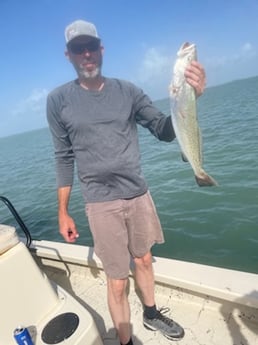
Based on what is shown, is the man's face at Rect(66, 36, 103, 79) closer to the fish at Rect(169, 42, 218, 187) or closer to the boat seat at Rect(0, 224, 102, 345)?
the fish at Rect(169, 42, 218, 187)

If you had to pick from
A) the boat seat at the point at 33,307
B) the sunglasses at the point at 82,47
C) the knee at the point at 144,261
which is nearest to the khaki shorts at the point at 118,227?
the knee at the point at 144,261

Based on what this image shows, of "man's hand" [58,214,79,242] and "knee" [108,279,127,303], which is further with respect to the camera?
"man's hand" [58,214,79,242]

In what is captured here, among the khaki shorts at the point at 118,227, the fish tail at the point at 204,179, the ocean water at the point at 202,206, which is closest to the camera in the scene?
the fish tail at the point at 204,179

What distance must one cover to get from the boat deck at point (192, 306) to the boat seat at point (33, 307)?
0.62 metres

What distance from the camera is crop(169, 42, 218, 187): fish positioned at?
6.32 ft

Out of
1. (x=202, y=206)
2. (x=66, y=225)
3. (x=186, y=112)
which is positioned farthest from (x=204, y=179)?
(x=202, y=206)

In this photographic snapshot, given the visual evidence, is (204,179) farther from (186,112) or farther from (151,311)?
(151,311)

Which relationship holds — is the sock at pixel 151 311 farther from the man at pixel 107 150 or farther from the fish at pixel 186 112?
the fish at pixel 186 112

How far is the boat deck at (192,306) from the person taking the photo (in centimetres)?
270

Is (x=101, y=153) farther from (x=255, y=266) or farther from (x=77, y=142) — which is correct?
(x=255, y=266)

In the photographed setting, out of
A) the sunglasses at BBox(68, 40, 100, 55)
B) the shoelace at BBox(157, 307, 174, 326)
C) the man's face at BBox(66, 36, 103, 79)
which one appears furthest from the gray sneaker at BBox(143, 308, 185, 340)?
the sunglasses at BBox(68, 40, 100, 55)

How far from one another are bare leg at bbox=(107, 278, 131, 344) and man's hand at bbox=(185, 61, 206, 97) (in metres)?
1.58

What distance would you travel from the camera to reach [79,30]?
236 centimetres

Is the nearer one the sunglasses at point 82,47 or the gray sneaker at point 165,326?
the sunglasses at point 82,47
